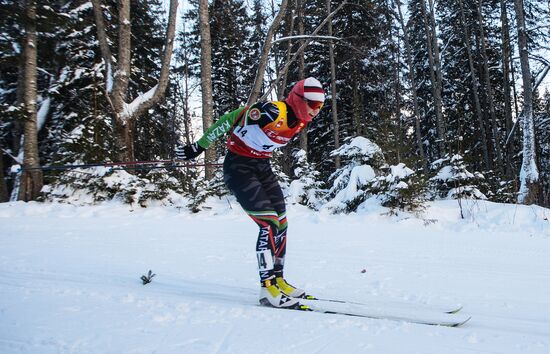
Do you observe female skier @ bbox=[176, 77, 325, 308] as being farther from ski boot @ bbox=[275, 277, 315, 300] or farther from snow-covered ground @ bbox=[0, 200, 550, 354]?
snow-covered ground @ bbox=[0, 200, 550, 354]

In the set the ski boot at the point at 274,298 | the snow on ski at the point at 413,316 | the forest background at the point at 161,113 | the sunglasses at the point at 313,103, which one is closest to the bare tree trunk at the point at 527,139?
the forest background at the point at 161,113

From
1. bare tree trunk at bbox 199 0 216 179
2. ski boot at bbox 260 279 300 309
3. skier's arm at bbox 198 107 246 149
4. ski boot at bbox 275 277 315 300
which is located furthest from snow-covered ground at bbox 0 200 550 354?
bare tree trunk at bbox 199 0 216 179

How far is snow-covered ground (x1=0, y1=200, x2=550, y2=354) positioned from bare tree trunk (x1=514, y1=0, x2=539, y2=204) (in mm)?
3534

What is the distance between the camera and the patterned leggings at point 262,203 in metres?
3.32

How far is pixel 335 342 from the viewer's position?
2203mm

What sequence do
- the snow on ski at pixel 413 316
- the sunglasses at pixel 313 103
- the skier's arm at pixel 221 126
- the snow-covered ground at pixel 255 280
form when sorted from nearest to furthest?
1. the snow-covered ground at pixel 255 280
2. the snow on ski at pixel 413 316
3. the sunglasses at pixel 313 103
4. the skier's arm at pixel 221 126

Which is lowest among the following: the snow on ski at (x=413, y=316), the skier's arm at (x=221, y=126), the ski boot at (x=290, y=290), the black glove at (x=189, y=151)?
the snow on ski at (x=413, y=316)

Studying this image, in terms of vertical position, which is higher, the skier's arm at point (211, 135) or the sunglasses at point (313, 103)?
the sunglasses at point (313, 103)

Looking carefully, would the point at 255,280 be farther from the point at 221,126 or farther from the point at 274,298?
the point at 221,126

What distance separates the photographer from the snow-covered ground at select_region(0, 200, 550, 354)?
221 centimetres

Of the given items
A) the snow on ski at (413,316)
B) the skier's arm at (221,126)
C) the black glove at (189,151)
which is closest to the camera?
the snow on ski at (413,316)

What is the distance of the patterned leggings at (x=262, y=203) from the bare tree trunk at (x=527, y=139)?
29.7 feet

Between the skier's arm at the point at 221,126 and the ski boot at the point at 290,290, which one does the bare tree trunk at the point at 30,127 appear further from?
the ski boot at the point at 290,290

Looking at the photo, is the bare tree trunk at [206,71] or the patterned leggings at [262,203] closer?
the patterned leggings at [262,203]
